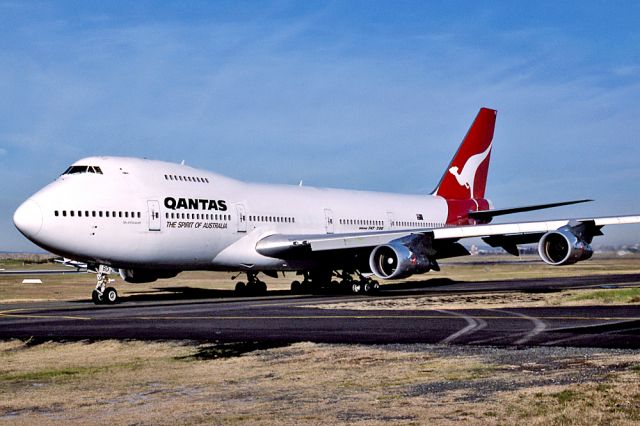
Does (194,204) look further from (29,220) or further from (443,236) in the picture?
(443,236)

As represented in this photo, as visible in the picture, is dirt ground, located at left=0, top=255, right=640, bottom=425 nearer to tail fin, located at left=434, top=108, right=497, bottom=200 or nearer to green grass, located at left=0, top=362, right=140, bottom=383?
green grass, located at left=0, top=362, right=140, bottom=383

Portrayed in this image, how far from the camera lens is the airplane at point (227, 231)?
1166 inches

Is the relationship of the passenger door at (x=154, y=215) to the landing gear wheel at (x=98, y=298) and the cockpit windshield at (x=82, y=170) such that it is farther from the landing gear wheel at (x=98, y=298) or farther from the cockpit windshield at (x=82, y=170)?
the landing gear wheel at (x=98, y=298)

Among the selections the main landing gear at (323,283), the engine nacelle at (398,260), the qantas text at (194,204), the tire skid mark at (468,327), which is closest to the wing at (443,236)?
the engine nacelle at (398,260)

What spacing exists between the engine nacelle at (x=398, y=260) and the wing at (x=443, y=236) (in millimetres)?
767

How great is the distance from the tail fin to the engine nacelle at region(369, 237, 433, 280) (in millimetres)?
16287

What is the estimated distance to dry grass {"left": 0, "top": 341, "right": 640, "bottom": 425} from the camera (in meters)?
8.62

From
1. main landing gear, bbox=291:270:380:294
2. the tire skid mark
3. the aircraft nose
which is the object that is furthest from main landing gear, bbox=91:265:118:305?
the tire skid mark

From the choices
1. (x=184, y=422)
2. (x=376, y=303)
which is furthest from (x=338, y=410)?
(x=376, y=303)

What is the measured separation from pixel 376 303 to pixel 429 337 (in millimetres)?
11394

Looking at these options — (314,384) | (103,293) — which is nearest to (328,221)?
(103,293)

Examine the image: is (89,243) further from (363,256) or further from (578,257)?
(578,257)

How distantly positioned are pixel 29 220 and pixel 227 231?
27.6 feet

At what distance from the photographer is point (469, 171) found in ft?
164
